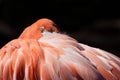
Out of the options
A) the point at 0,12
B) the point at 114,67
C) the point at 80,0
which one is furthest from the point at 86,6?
the point at 114,67

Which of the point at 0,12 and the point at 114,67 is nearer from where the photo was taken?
the point at 114,67

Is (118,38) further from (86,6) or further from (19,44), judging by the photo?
(19,44)

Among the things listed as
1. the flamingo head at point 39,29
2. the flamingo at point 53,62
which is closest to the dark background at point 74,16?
the flamingo head at point 39,29

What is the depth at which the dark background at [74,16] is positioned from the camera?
7.24m

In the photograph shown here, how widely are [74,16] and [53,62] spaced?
17.2ft

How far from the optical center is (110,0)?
775 centimetres

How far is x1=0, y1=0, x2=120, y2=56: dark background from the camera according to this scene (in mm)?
7238

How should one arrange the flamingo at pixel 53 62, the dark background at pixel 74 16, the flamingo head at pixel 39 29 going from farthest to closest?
the dark background at pixel 74 16, the flamingo head at pixel 39 29, the flamingo at pixel 53 62

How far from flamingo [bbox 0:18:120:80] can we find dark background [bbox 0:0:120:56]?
177 inches

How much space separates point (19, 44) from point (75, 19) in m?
4.99

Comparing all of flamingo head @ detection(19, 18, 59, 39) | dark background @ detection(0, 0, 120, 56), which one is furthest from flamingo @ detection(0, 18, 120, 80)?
dark background @ detection(0, 0, 120, 56)

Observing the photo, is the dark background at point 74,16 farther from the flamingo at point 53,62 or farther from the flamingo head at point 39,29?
the flamingo at point 53,62

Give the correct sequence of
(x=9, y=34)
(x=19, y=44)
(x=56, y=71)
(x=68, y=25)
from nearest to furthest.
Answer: (x=56, y=71), (x=19, y=44), (x=9, y=34), (x=68, y=25)

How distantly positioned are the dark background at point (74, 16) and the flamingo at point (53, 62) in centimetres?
450
